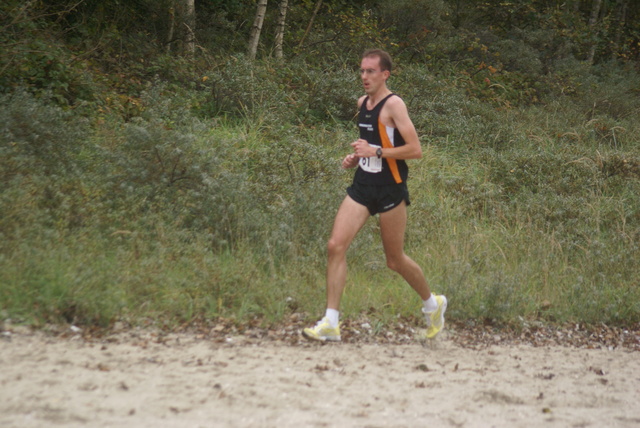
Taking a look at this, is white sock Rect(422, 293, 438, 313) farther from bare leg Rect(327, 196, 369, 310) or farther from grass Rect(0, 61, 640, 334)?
bare leg Rect(327, 196, 369, 310)

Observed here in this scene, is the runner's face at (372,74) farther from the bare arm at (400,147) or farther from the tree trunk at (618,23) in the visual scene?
the tree trunk at (618,23)

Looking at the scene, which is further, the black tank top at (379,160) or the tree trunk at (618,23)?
the tree trunk at (618,23)

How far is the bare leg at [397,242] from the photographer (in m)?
5.61

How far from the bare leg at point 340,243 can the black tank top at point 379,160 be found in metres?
0.26

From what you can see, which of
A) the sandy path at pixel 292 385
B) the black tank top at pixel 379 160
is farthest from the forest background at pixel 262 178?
the black tank top at pixel 379 160

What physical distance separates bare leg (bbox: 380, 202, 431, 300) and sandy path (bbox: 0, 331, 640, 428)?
600mm

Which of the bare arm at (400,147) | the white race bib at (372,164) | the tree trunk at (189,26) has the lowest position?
the white race bib at (372,164)

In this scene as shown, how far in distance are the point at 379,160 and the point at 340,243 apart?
73 centimetres

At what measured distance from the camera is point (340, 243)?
18.1ft

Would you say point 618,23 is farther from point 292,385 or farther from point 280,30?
point 292,385

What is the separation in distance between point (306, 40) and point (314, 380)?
11.2m

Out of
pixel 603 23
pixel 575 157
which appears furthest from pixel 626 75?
pixel 575 157

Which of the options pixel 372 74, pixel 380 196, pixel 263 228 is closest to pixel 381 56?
pixel 372 74

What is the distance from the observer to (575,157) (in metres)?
11.5
